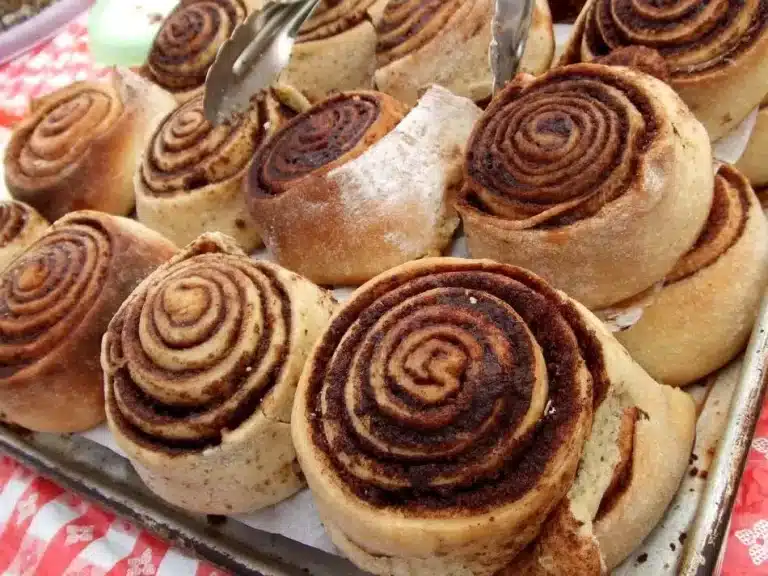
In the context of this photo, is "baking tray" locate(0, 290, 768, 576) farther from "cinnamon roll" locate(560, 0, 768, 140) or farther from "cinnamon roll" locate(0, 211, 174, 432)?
"cinnamon roll" locate(560, 0, 768, 140)

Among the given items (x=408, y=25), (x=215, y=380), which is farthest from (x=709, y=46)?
(x=215, y=380)

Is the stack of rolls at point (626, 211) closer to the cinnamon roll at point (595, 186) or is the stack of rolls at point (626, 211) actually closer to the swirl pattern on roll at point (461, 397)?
the cinnamon roll at point (595, 186)

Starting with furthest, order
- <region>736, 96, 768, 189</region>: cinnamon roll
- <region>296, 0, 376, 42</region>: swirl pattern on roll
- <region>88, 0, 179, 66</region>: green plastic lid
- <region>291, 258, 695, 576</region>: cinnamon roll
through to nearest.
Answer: <region>88, 0, 179, 66</region>: green plastic lid → <region>296, 0, 376, 42</region>: swirl pattern on roll → <region>736, 96, 768, 189</region>: cinnamon roll → <region>291, 258, 695, 576</region>: cinnamon roll

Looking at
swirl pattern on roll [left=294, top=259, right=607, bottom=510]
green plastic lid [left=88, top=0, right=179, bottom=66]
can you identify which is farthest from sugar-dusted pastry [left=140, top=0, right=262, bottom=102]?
swirl pattern on roll [left=294, top=259, right=607, bottom=510]

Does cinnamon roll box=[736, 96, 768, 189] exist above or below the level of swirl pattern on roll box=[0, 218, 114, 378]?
below

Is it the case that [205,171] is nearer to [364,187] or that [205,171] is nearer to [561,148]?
[364,187]
